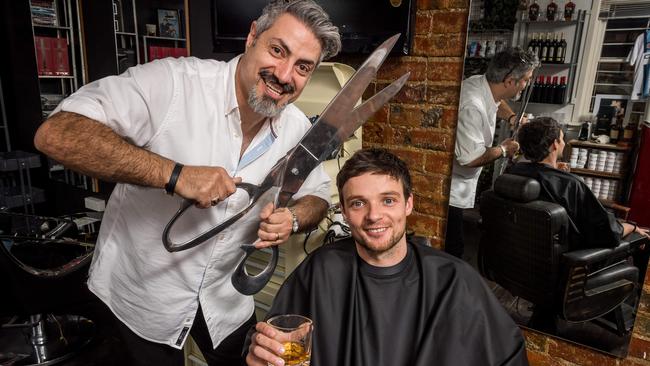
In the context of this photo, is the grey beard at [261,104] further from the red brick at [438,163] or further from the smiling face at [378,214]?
the red brick at [438,163]

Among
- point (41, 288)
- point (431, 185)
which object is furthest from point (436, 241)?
point (41, 288)

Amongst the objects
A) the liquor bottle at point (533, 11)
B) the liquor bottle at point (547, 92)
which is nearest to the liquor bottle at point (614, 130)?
the liquor bottle at point (547, 92)

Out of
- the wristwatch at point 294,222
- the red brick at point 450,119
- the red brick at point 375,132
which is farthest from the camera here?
the red brick at point 375,132

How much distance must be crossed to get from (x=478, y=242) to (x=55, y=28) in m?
4.79

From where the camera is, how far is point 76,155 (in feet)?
3.01

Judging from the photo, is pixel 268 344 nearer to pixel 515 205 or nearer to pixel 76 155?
pixel 76 155

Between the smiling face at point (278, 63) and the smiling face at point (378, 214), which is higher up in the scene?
the smiling face at point (278, 63)

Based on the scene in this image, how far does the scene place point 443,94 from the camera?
171 centimetres

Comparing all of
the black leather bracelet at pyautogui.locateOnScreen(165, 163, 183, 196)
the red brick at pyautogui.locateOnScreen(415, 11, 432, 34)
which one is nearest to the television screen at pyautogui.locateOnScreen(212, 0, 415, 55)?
the red brick at pyautogui.locateOnScreen(415, 11, 432, 34)

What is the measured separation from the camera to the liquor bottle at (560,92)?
1.50 metres

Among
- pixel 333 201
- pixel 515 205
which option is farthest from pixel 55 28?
pixel 515 205

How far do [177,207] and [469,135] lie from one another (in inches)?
43.7

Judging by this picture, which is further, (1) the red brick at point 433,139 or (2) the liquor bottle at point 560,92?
(1) the red brick at point 433,139

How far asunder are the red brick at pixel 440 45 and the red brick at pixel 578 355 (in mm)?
1198
